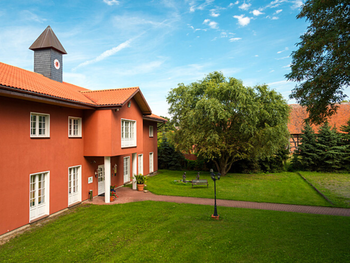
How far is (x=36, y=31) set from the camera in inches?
639

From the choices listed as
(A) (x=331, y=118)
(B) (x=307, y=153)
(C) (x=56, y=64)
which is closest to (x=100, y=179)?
(C) (x=56, y=64)

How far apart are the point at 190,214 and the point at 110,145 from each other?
5.85m

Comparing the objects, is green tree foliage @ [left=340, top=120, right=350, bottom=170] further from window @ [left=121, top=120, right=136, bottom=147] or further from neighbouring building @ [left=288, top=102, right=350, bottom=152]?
window @ [left=121, top=120, right=136, bottom=147]

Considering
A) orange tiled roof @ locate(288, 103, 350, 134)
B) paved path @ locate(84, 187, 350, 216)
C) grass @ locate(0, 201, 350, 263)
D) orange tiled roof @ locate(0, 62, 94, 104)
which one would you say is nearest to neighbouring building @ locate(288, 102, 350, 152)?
orange tiled roof @ locate(288, 103, 350, 134)

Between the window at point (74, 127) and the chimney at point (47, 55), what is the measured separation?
196 inches

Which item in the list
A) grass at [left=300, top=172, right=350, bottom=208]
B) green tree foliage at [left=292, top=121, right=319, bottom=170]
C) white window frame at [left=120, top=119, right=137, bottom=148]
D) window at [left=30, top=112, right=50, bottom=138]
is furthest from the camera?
green tree foliage at [left=292, top=121, right=319, bottom=170]

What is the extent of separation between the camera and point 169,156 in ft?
89.4

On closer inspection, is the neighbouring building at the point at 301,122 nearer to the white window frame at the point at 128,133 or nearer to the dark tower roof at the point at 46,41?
the white window frame at the point at 128,133

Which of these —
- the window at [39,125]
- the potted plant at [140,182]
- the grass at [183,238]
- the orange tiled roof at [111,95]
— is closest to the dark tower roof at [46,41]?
the orange tiled roof at [111,95]

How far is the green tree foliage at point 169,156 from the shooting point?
88.9ft

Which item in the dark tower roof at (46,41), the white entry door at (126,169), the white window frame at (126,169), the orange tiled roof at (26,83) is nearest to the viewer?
the orange tiled roof at (26,83)

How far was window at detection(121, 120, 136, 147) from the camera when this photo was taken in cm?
1430

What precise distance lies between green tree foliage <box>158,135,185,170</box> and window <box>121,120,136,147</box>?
465 inches

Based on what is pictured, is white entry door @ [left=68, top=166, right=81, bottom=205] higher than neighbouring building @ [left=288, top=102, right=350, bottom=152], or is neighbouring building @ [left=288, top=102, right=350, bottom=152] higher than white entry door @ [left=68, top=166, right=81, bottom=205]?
neighbouring building @ [left=288, top=102, right=350, bottom=152]
